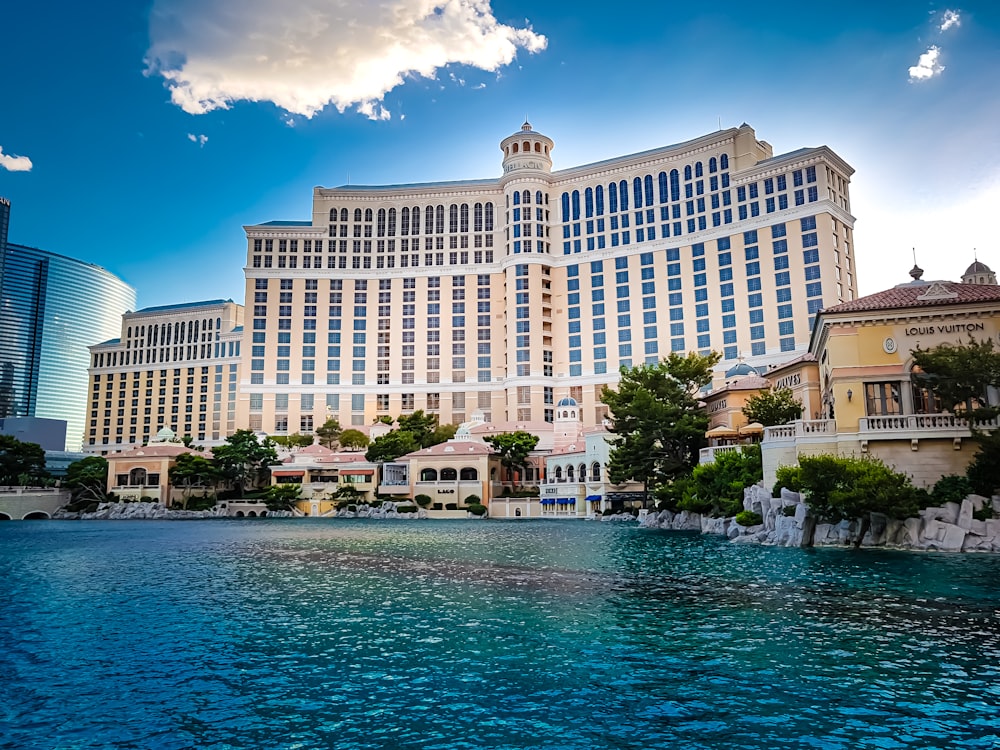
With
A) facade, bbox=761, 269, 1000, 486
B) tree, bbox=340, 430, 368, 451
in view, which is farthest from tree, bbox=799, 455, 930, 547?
tree, bbox=340, 430, 368, 451

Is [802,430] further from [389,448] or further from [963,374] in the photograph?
[389,448]

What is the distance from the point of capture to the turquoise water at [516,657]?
388 inches

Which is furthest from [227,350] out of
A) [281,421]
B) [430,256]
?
[430,256]

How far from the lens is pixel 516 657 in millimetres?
13609

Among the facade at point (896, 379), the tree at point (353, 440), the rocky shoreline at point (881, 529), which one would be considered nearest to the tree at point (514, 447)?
the tree at point (353, 440)

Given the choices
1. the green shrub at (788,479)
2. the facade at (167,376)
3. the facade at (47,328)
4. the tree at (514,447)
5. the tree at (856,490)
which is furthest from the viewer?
the facade at (47,328)

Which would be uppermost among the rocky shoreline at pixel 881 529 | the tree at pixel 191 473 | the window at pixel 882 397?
the window at pixel 882 397

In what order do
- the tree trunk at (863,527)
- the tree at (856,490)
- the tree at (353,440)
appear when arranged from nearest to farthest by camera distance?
the tree at (856,490) → the tree trunk at (863,527) → the tree at (353,440)

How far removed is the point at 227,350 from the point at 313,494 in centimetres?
7582

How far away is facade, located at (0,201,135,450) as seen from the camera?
565 ft

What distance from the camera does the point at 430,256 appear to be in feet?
382

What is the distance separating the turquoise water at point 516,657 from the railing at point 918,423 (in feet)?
21.2

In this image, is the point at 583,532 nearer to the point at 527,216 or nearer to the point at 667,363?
the point at 667,363

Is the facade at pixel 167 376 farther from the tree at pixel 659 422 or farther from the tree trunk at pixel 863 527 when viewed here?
the tree trunk at pixel 863 527
